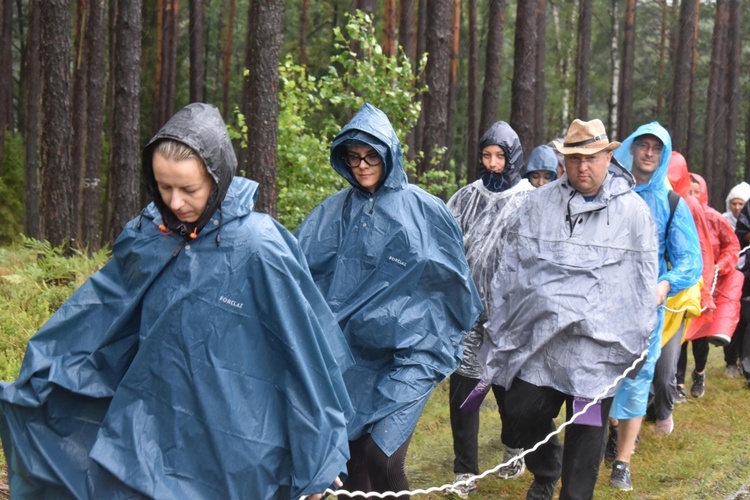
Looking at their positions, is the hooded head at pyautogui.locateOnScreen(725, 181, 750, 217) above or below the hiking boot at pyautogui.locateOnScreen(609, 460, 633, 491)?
above

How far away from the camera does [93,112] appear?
17922mm

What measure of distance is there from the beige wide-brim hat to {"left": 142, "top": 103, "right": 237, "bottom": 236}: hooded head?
2.39 metres

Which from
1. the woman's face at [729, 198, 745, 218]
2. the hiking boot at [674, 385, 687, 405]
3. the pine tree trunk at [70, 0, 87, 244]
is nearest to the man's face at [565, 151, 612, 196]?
the hiking boot at [674, 385, 687, 405]

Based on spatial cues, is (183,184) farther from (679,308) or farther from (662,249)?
(679,308)

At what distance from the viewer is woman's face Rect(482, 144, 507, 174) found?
266 inches

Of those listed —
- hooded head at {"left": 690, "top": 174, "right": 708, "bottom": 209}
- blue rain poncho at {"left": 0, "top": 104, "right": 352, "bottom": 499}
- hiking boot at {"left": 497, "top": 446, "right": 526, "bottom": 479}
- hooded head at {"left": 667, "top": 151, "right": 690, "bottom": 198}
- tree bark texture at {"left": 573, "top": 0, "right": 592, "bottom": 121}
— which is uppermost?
tree bark texture at {"left": 573, "top": 0, "right": 592, "bottom": 121}

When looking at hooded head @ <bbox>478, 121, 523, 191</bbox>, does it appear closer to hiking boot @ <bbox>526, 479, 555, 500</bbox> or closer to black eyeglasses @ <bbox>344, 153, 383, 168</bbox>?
black eyeglasses @ <bbox>344, 153, 383, 168</bbox>

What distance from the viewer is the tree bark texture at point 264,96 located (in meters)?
9.30

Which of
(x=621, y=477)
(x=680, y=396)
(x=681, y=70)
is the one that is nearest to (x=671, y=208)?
(x=621, y=477)

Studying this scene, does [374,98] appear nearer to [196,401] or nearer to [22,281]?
[22,281]

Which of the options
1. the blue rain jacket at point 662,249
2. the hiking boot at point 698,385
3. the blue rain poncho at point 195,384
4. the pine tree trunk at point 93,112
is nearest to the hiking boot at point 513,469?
the blue rain jacket at point 662,249

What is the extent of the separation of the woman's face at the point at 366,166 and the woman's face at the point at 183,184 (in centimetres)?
192

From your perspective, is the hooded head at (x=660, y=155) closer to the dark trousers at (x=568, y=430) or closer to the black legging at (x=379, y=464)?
the dark trousers at (x=568, y=430)

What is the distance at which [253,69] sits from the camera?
31.0 feet
